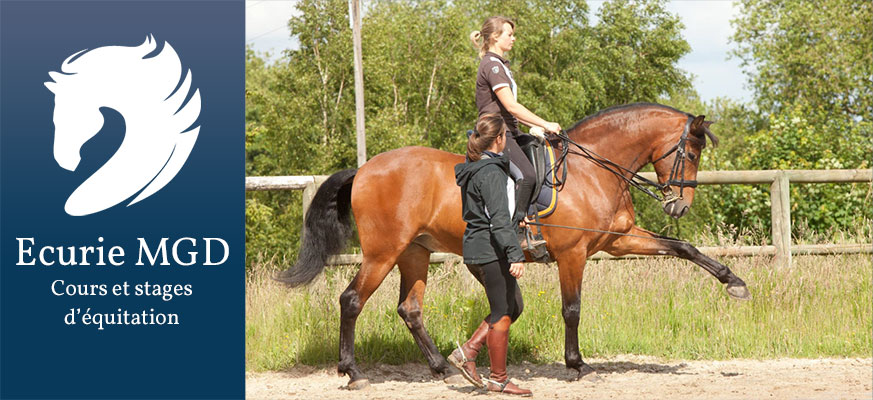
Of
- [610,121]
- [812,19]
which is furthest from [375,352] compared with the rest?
[812,19]

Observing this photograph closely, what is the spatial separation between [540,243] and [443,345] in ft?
5.56

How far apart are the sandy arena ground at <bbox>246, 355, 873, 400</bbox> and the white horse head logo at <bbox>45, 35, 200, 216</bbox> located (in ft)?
6.56

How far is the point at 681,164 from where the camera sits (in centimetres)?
670

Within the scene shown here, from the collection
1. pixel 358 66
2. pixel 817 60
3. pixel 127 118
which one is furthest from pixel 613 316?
pixel 817 60

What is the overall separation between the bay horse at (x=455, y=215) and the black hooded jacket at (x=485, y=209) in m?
0.91

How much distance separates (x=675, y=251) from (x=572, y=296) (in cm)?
89

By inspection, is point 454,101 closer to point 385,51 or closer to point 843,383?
point 385,51

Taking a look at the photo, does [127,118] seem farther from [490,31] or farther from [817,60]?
[817,60]

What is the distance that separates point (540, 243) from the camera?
6344mm

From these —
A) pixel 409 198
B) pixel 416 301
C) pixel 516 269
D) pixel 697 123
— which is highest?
pixel 697 123

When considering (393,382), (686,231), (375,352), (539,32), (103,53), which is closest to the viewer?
(103,53)

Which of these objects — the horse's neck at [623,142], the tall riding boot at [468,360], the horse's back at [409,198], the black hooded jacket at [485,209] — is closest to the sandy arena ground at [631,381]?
the tall riding boot at [468,360]

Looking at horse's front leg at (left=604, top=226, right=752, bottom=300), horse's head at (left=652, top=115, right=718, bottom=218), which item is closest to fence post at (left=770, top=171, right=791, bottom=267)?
horse's front leg at (left=604, top=226, right=752, bottom=300)

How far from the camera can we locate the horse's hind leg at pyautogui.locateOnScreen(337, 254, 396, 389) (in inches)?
259
